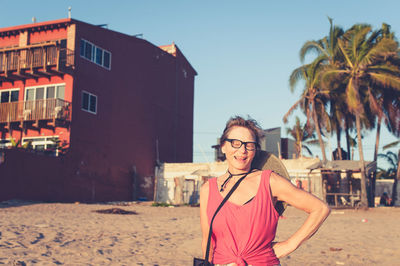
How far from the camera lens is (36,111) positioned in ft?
77.8

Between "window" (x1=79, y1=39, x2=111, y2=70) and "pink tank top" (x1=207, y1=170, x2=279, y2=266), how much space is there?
24477 mm

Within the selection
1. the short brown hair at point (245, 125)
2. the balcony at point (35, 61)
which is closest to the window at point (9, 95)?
the balcony at point (35, 61)

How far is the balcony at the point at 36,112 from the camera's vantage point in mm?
23172

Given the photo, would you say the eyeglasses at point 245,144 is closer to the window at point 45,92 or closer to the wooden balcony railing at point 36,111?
the wooden balcony railing at point 36,111

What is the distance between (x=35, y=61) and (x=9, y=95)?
3067 millimetres

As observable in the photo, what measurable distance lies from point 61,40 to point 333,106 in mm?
18966

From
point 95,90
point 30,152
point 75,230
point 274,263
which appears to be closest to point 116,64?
point 95,90

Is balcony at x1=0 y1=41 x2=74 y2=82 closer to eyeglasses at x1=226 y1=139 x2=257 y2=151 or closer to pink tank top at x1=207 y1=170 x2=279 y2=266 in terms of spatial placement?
eyeglasses at x1=226 y1=139 x2=257 y2=151

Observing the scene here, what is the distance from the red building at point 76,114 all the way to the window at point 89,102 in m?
0.06

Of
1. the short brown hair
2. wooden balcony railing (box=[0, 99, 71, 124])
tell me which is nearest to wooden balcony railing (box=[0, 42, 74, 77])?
wooden balcony railing (box=[0, 99, 71, 124])

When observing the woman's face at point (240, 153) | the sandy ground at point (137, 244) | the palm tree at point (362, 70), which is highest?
the palm tree at point (362, 70)

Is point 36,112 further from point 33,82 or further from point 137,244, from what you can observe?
point 137,244

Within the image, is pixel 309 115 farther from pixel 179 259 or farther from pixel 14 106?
pixel 179 259

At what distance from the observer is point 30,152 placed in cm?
2053
